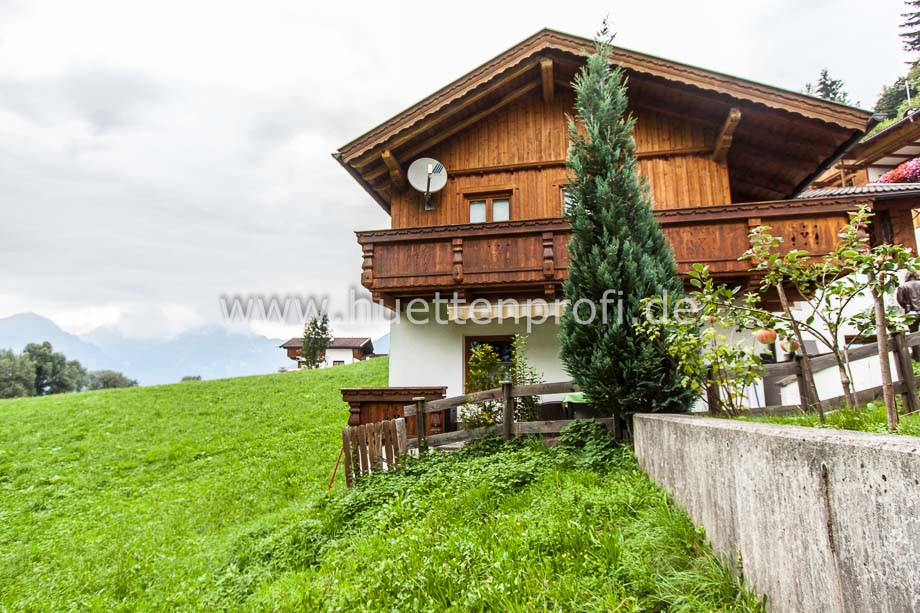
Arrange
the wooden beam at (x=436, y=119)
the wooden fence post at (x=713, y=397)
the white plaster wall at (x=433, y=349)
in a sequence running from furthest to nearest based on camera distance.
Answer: the wooden beam at (x=436, y=119) < the white plaster wall at (x=433, y=349) < the wooden fence post at (x=713, y=397)

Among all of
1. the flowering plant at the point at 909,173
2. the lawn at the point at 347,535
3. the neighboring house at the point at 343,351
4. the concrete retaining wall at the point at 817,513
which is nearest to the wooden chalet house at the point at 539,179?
the lawn at the point at 347,535

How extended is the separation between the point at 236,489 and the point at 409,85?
47251 mm

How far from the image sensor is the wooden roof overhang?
9.09 meters

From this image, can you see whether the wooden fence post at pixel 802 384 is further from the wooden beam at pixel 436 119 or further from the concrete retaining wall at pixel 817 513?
the wooden beam at pixel 436 119

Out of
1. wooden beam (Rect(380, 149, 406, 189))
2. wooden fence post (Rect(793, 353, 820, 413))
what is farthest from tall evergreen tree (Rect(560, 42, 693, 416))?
wooden beam (Rect(380, 149, 406, 189))

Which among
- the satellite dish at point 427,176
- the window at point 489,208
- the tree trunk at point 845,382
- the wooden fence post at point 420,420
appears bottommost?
the wooden fence post at point 420,420

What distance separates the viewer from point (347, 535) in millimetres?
5000

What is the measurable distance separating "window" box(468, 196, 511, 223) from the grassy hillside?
6.69 metres

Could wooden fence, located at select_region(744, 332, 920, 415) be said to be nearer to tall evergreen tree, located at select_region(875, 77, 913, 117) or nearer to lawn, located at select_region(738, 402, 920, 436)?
lawn, located at select_region(738, 402, 920, 436)

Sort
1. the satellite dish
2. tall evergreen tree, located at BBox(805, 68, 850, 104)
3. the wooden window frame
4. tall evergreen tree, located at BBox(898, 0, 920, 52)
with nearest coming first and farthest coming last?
the satellite dish
the wooden window frame
tall evergreen tree, located at BBox(898, 0, 920, 52)
tall evergreen tree, located at BBox(805, 68, 850, 104)

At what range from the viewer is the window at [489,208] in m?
11.0

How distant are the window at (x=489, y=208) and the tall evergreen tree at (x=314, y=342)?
106 feet

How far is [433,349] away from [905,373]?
7.68 meters

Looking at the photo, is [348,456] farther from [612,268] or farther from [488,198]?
[488,198]
